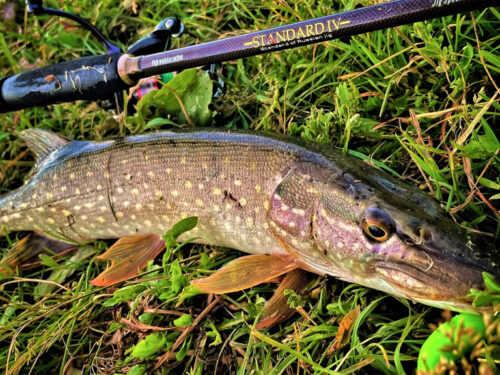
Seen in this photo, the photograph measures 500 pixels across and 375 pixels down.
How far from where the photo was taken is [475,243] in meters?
1.55

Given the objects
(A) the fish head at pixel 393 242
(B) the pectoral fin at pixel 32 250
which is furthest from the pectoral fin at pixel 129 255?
(A) the fish head at pixel 393 242

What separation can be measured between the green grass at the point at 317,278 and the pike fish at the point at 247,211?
0.46 ft

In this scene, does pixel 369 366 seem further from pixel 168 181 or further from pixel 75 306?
pixel 75 306

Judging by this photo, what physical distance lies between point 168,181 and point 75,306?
81cm

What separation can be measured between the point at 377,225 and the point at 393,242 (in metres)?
0.08

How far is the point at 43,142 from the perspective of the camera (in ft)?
8.74

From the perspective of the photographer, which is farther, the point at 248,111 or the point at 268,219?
the point at 248,111

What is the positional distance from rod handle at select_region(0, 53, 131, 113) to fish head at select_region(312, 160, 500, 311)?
128 cm

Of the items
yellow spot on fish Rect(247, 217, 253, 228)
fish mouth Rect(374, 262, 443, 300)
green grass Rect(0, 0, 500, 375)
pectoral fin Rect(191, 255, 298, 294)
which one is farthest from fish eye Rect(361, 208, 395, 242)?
yellow spot on fish Rect(247, 217, 253, 228)

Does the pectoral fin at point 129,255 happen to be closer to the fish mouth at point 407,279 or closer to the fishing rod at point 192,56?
the fishing rod at point 192,56

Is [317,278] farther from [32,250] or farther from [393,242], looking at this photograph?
[32,250]

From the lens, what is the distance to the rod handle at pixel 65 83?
2258 millimetres

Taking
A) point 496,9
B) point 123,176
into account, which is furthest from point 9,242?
point 496,9

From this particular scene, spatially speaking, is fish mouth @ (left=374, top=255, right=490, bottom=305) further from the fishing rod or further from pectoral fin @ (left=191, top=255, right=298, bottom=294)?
the fishing rod
